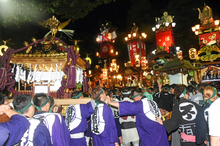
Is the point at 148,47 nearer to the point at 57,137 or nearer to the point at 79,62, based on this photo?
the point at 79,62

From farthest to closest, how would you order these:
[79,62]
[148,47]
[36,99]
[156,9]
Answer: [156,9]
[148,47]
[79,62]
[36,99]

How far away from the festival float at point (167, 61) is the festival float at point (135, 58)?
1.76m

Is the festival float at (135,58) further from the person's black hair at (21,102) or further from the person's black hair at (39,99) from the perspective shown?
the person's black hair at (21,102)

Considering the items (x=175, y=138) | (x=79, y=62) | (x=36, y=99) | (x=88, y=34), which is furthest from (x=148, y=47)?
(x=36, y=99)

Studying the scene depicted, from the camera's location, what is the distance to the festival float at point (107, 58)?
30025 millimetres

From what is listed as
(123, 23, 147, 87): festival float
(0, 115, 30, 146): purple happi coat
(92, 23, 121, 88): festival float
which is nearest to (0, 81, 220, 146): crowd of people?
(0, 115, 30, 146): purple happi coat

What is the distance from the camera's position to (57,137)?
2.77m

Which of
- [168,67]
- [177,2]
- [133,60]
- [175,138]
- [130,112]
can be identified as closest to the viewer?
[130,112]

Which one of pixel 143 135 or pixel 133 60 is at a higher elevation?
pixel 133 60

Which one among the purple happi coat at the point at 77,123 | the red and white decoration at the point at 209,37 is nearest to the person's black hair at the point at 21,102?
the purple happi coat at the point at 77,123

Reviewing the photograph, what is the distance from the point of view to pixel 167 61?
1521cm

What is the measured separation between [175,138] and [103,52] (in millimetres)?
28297

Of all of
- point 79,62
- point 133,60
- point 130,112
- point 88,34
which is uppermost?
point 88,34

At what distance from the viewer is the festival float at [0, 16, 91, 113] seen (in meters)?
6.55
